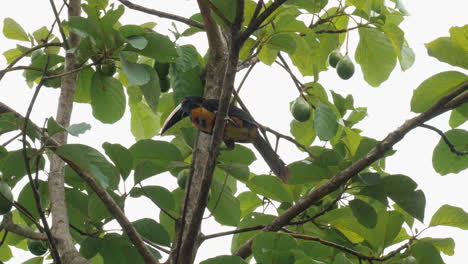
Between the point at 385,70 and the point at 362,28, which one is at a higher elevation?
the point at 362,28

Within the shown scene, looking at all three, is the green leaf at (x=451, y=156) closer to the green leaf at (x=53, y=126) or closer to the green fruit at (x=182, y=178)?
the green fruit at (x=182, y=178)

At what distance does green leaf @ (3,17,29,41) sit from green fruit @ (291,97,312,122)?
146 centimetres

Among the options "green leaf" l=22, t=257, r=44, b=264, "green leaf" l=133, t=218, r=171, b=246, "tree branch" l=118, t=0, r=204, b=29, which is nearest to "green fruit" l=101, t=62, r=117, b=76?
"tree branch" l=118, t=0, r=204, b=29

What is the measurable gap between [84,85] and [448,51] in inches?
63.7

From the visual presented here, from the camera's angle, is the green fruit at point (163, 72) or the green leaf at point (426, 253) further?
the green fruit at point (163, 72)

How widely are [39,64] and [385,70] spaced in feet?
5.39

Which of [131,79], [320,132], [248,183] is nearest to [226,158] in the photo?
[248,183]

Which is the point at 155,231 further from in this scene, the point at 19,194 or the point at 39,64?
the point at 39,64

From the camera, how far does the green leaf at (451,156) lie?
273cm

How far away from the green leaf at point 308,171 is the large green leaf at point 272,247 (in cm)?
49

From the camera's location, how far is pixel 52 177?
2615 mm

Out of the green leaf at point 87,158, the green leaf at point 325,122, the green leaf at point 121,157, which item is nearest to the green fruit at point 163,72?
the green leaf at point 121,157

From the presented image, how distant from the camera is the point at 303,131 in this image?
3375 mm

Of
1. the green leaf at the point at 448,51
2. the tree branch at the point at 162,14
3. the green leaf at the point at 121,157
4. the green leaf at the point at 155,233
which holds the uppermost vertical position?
the tree branch at the point at 162,14
